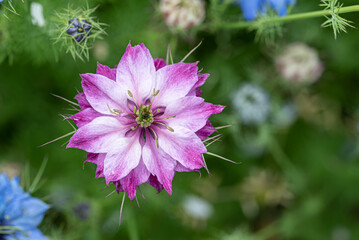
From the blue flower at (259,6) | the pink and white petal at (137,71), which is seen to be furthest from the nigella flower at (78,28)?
the blue flower at (259,6)

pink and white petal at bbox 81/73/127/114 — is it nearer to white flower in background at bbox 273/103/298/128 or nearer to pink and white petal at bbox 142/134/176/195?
pink and white petal at bbox 142/134/176/195

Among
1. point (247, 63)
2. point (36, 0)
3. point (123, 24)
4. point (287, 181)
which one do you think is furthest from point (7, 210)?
point (287, 181)

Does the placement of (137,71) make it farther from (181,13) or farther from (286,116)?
(286,116)

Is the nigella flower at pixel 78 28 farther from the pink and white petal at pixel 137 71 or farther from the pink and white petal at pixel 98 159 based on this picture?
the pink and white petal at pixel 98 159

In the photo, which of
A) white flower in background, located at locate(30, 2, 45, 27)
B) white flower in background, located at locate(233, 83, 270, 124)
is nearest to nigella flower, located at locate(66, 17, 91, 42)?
white flower in background, located at locate(30, 2, 45, 27)

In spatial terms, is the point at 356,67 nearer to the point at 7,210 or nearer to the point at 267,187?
the point at 267,187
